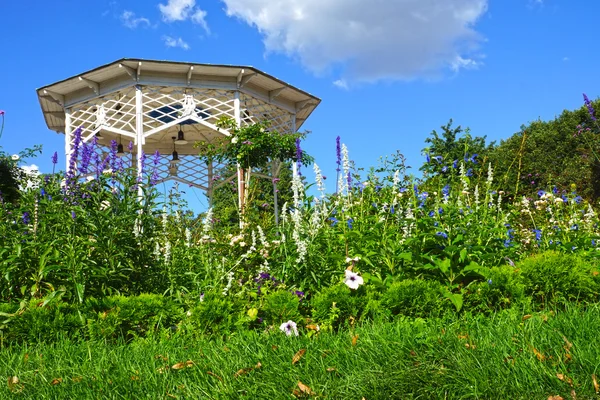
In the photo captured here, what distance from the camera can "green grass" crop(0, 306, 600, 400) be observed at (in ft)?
7.89

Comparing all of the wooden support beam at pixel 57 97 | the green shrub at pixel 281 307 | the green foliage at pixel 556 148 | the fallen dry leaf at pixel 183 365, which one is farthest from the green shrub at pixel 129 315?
the green foliage at pixel 556 148

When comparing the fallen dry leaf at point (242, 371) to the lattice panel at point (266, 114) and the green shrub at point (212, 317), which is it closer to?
the green shrub at point (212, 317)

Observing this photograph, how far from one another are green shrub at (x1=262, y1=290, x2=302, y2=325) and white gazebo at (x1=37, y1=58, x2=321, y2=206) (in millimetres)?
7988

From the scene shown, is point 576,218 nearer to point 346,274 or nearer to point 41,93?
point 346,274

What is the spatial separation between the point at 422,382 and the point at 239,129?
9.61 m

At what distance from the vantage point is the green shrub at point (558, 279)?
4344 millimetres

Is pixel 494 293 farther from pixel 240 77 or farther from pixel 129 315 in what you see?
pixel 240 77

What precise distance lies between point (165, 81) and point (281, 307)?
32.2 ft

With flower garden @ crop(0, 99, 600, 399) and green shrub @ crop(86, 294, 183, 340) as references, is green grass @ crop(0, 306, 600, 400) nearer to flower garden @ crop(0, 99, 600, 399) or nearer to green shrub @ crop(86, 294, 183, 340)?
flower garden @ crop(0, 99, 600, 399)

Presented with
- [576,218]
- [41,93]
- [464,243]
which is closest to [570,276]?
[464,243]

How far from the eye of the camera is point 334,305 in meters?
3.95

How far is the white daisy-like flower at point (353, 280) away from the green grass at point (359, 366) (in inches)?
22.8

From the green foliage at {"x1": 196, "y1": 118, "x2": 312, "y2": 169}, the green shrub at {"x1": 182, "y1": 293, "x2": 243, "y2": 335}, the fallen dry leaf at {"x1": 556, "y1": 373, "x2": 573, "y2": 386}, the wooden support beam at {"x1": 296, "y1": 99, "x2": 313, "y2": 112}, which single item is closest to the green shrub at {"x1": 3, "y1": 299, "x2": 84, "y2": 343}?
the green shrub at {"x1": 182, "y1": 293, "x2": 243, "y2": 335}

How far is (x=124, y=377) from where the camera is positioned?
2768mm
